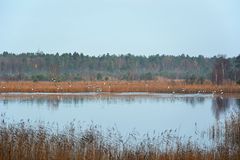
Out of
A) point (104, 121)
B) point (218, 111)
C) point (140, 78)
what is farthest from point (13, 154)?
point (140, 78)

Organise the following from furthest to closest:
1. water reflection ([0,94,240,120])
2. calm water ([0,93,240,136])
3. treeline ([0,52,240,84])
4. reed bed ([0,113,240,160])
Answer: treeline ([0,52,240,84]), water reflection ([0,94,240,120]), calm water ([0,93,240,136]), reed bed ([0,113,240,160])

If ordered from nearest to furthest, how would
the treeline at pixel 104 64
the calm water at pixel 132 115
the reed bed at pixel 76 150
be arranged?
the reed bed at pixel 76 150 → the calm water at pixel 132 115 → the treeline at pixel 104 64

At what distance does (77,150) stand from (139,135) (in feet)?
16.9

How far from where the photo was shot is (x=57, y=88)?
36.8 metres

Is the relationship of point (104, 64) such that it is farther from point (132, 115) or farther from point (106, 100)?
point (132, 115)

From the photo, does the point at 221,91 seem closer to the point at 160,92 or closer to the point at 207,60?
the point at 160,92

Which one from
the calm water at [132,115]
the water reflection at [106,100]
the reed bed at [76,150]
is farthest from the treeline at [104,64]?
the reed bed at [76,150]

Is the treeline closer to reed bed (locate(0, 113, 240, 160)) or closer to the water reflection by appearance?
the water reflection

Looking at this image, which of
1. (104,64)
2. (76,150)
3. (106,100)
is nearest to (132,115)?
(106,100)

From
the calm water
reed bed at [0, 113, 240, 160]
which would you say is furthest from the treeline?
reed bed at [0, 113, 240, 160]

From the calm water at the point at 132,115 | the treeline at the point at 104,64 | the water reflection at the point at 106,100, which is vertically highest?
the treeline at the point at 104,64

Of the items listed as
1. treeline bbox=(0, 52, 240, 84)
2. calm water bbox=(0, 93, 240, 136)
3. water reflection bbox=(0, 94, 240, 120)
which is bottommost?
calm water bbox=(0, 93, 240, 136)

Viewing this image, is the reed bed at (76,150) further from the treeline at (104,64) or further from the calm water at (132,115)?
the treeline at (104,64)

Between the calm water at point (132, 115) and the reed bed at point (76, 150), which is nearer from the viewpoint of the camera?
the reed bed at point (76, 150)
